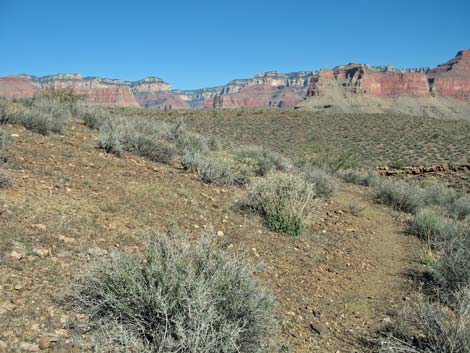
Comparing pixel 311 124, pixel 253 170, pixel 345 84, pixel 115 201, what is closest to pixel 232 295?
pixel 115 201

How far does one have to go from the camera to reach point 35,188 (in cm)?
500

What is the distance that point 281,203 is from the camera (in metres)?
6.25

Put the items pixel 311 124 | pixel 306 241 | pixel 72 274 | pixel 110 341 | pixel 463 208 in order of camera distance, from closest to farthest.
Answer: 1. pixel 110 341
2. pixel 72 274
3. pixel 306 241
4. pixel 463 208
5. pixel 311 124

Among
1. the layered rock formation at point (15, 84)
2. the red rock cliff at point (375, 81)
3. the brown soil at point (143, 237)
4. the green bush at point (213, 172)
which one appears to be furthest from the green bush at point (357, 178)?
the red rock cliff at point (375, 81)

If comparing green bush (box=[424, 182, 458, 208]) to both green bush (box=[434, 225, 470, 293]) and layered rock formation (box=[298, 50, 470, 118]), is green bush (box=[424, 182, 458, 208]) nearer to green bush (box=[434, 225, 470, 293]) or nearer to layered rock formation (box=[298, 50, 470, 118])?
green bush (box=[434, 225, 470, 293])

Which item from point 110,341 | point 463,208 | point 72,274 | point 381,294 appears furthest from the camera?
point 463,208

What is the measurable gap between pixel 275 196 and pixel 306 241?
906 millimetres

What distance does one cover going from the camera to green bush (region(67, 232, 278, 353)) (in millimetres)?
2438

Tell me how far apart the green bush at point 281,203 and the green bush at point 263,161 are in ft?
9.54

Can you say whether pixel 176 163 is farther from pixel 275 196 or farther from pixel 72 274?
pixel 72 274

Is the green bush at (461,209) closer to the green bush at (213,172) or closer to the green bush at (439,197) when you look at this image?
the green bush at (439,197)

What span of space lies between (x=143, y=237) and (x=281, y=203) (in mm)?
2675

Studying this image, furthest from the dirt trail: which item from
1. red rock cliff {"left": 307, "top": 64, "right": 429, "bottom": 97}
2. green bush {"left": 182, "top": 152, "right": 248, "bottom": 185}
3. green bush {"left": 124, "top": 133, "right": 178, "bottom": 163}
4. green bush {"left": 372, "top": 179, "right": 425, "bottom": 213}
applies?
red rock cliff {"left": 307, "top": 64, "right": 429, "bottom": 97}

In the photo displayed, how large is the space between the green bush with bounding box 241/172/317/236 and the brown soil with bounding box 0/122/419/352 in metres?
0.25
